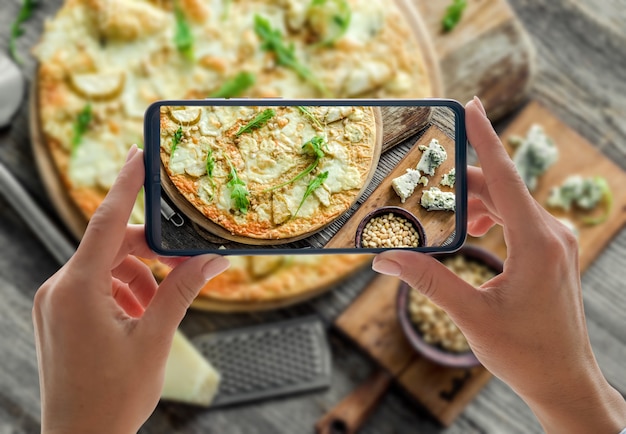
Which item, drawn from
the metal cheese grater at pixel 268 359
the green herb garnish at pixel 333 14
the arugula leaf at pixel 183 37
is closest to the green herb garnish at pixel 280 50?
the green herb garnish at pixel 333 14

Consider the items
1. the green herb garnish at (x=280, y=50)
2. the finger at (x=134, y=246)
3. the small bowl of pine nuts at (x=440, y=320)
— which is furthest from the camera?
the green herb garnish at (x=280, y=50)

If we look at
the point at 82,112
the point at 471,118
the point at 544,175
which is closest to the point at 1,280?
the point at 82,112

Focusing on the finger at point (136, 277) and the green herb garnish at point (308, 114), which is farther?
the finger at point (136, 277)

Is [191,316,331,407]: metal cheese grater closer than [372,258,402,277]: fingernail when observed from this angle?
No

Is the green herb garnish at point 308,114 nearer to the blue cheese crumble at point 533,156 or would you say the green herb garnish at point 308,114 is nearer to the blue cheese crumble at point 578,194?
the blue cheese crumble at point 533,156

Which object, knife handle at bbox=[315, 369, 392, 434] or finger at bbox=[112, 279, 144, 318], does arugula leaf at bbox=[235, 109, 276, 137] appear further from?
knife handle at bbox=[315, 369, 392, 434]

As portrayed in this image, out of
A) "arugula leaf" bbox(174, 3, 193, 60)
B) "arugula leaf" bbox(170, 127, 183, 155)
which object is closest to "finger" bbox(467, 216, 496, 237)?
"arugula leaf" bbox(170, 127, 183, 155)

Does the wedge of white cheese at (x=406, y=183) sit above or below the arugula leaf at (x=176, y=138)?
above

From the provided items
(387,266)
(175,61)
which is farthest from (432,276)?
(175,61)
